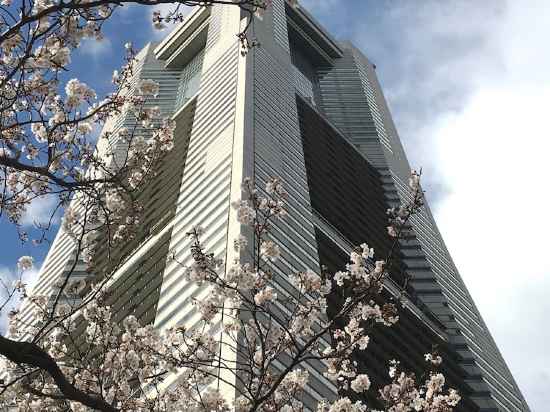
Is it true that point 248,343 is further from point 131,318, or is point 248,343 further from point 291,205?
point 291,205

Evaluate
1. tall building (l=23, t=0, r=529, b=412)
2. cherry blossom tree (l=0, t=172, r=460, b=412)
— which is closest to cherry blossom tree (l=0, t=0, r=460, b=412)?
cherry blossom tree (l=0, t=172, r=460, b=412)

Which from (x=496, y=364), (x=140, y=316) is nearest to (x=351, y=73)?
(x=496, y=364)

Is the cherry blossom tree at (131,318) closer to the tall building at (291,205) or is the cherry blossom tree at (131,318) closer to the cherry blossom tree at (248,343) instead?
the cherry blossom tree at (248,343)

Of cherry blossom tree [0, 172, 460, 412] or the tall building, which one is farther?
the tall building

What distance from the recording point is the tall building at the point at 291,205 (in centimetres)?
3688

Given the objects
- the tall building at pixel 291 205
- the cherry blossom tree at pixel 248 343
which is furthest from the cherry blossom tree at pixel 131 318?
the tall building at pixel 291 205

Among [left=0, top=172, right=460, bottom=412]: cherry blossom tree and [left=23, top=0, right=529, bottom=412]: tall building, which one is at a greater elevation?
[left=23, top=0, right=529, bottom=412]: tall building

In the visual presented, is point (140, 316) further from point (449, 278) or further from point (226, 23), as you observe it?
point (226, 23)

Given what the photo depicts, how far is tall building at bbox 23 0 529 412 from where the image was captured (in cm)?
3688

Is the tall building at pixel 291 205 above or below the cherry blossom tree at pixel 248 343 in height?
above

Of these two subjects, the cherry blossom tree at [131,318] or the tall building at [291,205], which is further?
the tall building at [291,205]

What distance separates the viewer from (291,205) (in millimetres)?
41188

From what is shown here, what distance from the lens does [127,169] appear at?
8938mm

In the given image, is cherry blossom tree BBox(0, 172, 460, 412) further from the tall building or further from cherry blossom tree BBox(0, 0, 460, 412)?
the tall building
